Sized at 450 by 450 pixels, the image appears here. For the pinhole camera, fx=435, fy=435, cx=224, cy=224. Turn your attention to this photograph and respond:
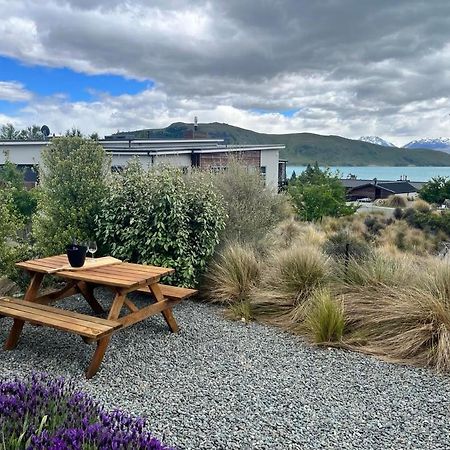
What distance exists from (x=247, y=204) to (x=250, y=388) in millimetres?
5091

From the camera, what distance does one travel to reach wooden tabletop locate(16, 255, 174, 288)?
145 inches

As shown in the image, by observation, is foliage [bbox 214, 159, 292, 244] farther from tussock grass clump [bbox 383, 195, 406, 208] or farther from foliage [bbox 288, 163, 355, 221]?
tussock grass clump [bbox 383, 195, 406, 208]

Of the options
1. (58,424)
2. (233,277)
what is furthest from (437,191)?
(58,424)

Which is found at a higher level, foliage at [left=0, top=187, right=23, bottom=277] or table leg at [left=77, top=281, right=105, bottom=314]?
foliage at [left=0, top=187, right=23, bottom=277]

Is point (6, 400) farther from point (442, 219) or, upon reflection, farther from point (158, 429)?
point (442, 219)

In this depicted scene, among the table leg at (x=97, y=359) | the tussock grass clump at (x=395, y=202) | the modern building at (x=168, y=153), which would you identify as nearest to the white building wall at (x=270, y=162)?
the modern building at (x=168, y=153)

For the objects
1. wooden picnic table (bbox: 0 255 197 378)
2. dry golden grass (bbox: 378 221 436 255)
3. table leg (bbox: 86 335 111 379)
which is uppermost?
wooden picnic table (bbox: 0 255 197 378)

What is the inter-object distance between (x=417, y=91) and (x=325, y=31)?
14082 mm

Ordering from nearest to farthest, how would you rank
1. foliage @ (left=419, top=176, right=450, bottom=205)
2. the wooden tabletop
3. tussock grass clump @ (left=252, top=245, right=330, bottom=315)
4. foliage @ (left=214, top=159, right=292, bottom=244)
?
1. the wooden tabletop
2. tussock grass clump @ (left=252, top=245, right=330, bottom=315)
3. foliage @ (left=214, top=159, right=292, bottom=244)
4. foliage @ (left=419, top=176, right=450, bottom=205)

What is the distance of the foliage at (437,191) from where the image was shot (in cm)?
2612

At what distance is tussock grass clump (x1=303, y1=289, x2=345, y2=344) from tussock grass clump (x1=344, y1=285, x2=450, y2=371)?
15 cm

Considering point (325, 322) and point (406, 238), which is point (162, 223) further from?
point (406, 238)

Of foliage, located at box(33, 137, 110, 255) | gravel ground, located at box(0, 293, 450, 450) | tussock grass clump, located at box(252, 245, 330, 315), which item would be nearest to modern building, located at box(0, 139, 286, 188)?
foliage, located at box(33, 137, 110, 255)

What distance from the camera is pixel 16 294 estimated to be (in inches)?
215
